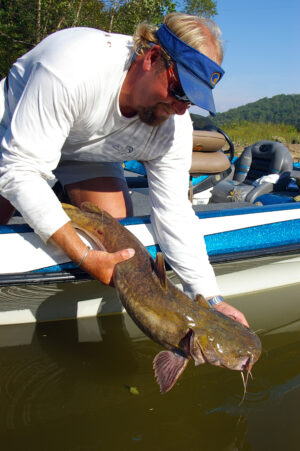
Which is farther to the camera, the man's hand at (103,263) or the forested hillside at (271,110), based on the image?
the forested hillside at (271,110)

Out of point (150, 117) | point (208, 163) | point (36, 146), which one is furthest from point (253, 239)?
point (36, 146)

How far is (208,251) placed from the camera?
108 inches

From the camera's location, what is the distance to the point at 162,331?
1813 mm

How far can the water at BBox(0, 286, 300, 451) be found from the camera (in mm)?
1978

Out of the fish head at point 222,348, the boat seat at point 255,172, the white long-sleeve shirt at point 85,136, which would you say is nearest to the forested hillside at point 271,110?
the boat seat at point 255,172

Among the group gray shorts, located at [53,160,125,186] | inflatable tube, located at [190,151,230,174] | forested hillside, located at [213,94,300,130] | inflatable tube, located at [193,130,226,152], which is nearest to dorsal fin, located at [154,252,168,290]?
gray shorts, located at [53,160,125,186]

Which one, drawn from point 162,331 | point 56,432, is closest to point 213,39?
point 162,331

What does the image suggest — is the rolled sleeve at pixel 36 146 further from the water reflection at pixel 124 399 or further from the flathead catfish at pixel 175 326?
the water reflection at pixel 124 399

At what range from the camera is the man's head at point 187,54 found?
5.89 ft

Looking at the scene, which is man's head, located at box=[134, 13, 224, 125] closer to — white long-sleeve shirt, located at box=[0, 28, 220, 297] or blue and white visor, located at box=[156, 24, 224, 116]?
blue and white visor, located at box=[156, 24, 224, 116]

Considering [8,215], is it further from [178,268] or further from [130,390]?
[130,390]

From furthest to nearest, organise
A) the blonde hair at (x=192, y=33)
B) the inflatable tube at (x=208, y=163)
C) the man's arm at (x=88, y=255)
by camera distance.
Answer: the inflatable tube at (x=208, y=163)
the man's arm at (x=88, y=255)
the blonde hair at (x=192, y=33)

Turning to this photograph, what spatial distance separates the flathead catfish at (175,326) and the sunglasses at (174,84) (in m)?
0.74

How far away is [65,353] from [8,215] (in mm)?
944
